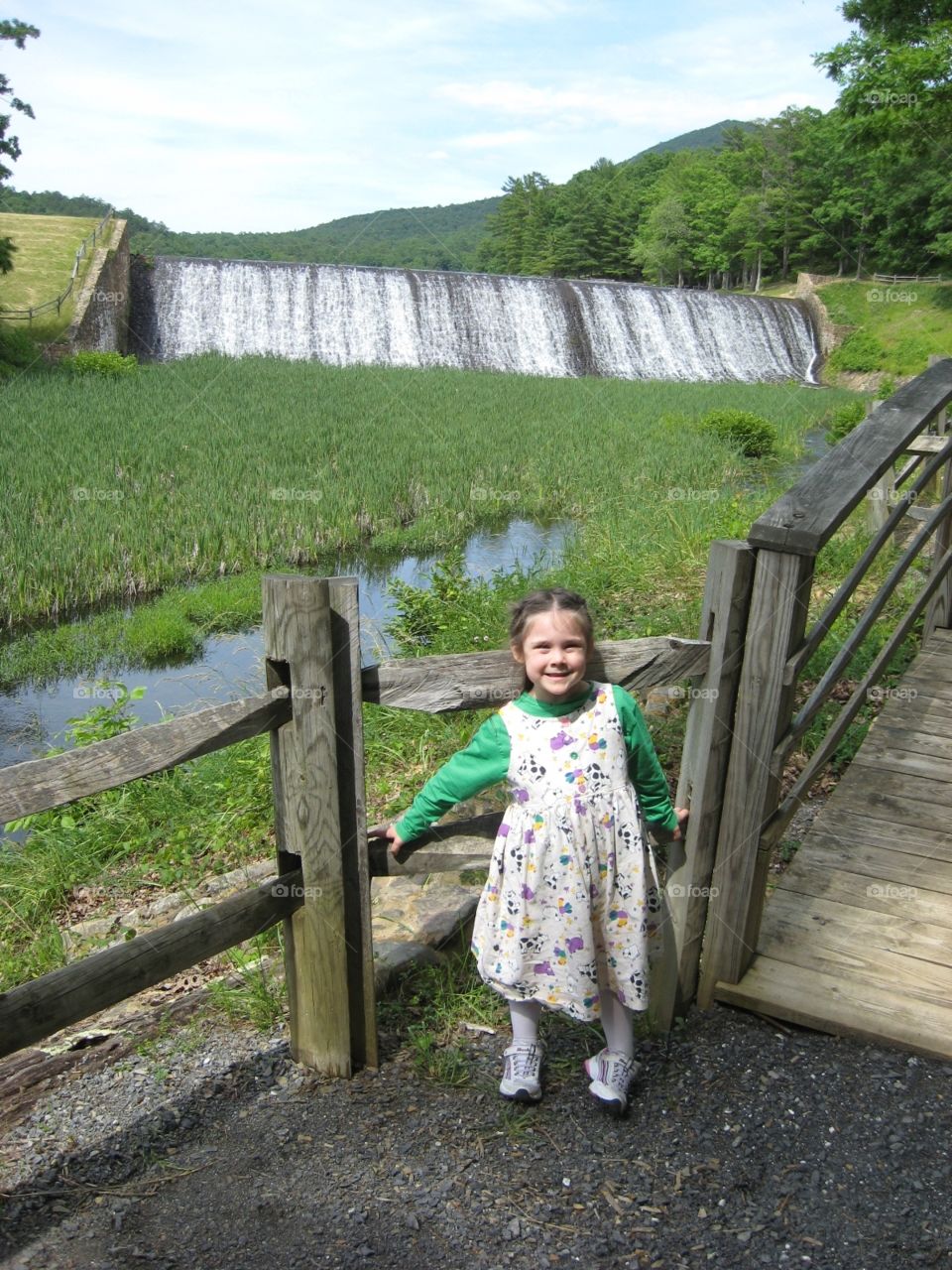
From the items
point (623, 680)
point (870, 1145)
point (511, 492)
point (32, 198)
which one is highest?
point (32, 198)

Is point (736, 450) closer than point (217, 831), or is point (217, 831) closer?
point (217, 831)

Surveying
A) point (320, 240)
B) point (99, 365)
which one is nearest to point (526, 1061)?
point (99, 365)

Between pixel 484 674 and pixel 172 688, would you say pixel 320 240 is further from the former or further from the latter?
pixel 484 674

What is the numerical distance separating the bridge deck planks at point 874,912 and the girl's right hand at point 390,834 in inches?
38.5

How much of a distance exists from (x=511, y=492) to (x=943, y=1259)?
11.4 metres

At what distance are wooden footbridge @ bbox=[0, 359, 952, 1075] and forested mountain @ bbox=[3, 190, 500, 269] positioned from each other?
28.0m

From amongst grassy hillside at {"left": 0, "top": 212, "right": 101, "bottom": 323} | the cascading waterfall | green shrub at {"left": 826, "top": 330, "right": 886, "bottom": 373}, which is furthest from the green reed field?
green shrub at {"left": 826, "top": 330, "right": 886, "bottom": 373}

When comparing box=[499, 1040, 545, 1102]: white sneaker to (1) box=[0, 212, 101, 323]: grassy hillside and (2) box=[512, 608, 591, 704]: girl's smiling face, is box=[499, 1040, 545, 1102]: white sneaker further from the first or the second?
(1) box=[0, 212, 101, 323]: grassy hillside

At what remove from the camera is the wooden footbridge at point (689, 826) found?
7.06 ft

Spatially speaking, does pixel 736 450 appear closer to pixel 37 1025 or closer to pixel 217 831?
pixel 217 831

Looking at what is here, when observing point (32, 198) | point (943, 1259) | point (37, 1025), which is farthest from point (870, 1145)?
point (32, 198)

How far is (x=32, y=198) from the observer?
72.6 meters

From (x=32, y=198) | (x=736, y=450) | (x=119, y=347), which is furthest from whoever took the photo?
(x=32, y=198)

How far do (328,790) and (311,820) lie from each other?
0.08m
